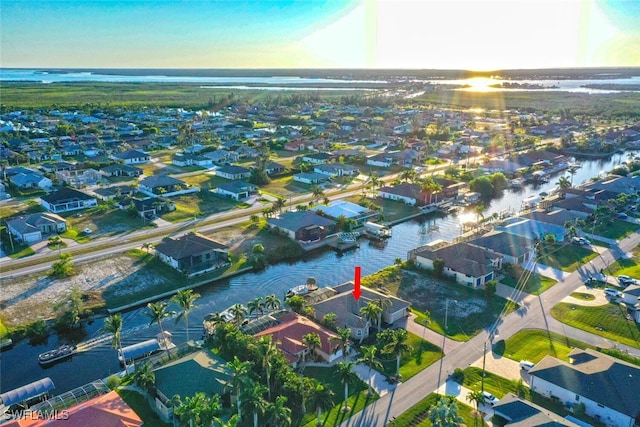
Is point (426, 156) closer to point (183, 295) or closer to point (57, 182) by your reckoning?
point (57, 182)

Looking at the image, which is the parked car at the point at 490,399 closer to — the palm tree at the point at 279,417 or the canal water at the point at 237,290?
the palm tree at the point at 279,417

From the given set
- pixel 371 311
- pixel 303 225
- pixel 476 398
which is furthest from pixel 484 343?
pixel 303 225

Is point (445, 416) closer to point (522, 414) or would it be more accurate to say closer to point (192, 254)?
point (522, 414)

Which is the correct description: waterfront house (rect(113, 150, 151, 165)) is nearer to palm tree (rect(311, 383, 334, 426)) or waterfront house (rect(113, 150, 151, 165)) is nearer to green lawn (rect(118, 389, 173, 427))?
green lawn (rect(118, 389, 173, 427))

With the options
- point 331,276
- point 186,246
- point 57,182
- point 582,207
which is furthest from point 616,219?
point 57,182

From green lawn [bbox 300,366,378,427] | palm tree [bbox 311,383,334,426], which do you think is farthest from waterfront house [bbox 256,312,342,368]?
palm tree [bbox 311,383,334,426]
